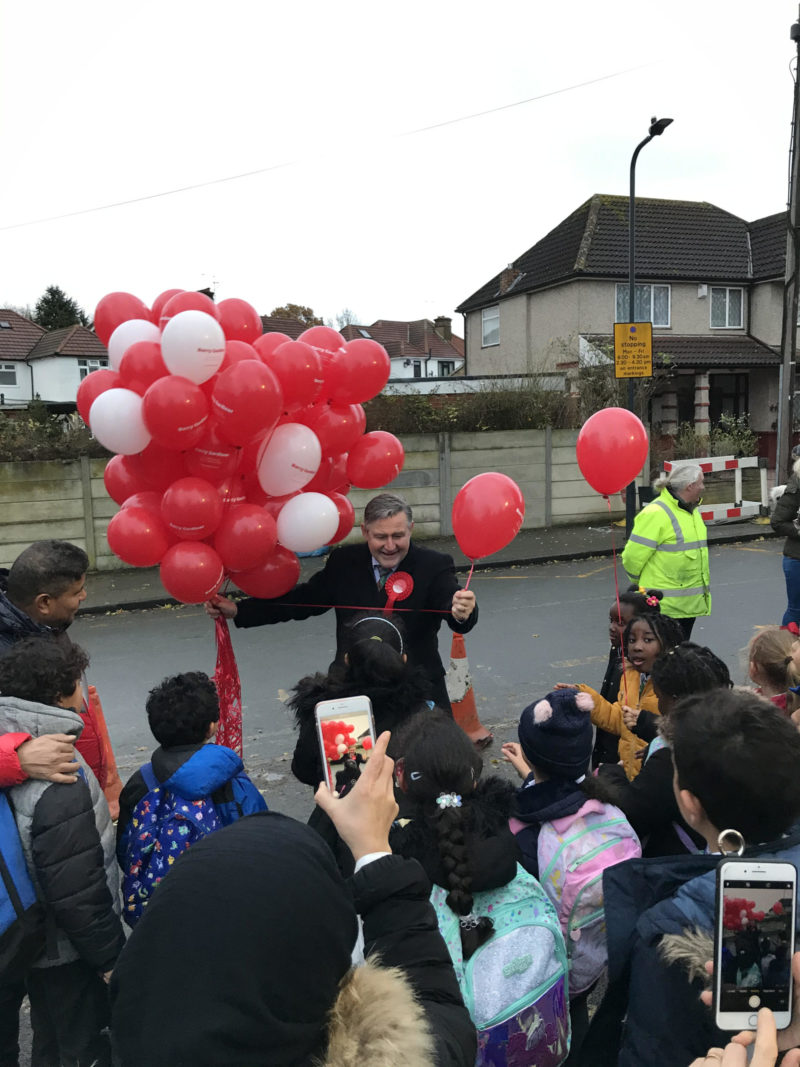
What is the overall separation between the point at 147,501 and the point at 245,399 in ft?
2.25

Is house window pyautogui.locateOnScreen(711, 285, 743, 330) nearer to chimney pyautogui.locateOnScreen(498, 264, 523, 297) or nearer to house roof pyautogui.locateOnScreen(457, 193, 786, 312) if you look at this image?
house roof pyautogui.locateOnScreen(457, 193, 786, 312)

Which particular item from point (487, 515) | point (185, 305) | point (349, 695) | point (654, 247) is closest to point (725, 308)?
point (654, 247)

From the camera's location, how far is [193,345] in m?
2.75

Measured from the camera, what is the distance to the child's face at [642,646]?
3422 mm

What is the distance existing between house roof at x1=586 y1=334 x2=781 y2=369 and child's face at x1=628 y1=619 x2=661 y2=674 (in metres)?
18.9

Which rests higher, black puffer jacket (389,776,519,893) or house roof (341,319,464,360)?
house roof (341,319,464,360)

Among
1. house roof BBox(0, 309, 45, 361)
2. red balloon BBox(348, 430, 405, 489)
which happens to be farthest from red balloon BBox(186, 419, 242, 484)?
house roof BBox(0, 309, 45, 361)

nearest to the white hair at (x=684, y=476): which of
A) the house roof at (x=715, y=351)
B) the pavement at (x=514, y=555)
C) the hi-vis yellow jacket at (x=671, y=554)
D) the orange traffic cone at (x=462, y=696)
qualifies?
the hi-vis yellow jacket at (x=671, y=554)

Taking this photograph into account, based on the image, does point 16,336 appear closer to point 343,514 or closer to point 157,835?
point 343,514

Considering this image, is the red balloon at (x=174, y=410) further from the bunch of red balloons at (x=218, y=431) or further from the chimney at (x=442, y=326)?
the chimney at (x=442, y=326)

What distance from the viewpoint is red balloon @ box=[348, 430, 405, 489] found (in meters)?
3.50

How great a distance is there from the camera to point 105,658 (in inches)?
299

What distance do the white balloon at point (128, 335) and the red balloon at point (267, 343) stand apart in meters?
0.40

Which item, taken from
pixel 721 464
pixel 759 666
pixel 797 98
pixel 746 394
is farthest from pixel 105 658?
pixel 746 394
